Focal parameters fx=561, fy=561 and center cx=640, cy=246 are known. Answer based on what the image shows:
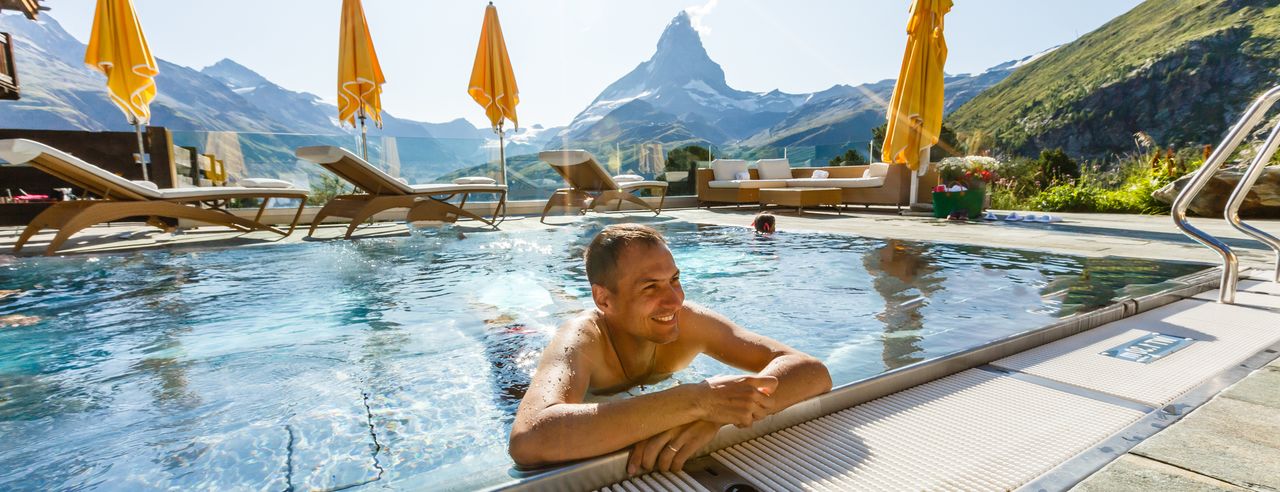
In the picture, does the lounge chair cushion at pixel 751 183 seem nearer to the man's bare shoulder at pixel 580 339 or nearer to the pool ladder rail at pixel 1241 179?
the pool ladder rail at pixel 1241 179

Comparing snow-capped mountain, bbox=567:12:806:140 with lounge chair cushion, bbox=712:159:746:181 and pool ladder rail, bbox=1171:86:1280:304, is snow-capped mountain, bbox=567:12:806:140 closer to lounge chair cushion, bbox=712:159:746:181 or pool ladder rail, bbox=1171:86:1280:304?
lounge chair cushion, bbox=712:159:746:181

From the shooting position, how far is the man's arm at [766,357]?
4.25ft

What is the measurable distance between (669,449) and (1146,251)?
15.8 feet

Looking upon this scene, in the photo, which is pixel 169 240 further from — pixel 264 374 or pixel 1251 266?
pixel 1251 266

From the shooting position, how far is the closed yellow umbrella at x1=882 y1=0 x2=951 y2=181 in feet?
26.0

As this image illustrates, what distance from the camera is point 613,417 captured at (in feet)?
3.51

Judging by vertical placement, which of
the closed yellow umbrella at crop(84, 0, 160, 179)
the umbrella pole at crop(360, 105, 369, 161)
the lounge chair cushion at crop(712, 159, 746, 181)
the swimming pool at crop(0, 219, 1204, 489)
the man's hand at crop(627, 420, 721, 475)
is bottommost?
the swimming pool at crop(0, 219, 1204, 489)

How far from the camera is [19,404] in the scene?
1.79 m

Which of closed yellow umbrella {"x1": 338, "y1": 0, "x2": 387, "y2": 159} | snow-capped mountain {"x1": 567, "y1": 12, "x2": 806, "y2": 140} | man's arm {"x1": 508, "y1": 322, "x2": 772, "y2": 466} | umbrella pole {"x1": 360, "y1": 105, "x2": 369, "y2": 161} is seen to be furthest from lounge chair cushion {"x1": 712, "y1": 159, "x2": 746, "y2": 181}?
snow-capped mountain {"x1": 567, "y1": 12, "x2": 806, "y2": 140}

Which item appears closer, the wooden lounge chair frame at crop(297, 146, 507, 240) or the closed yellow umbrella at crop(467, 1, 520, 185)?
the wooden lounge chair frame at crop(297, 146, 507, 240)

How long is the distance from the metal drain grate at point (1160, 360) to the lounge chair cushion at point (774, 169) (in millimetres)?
9514

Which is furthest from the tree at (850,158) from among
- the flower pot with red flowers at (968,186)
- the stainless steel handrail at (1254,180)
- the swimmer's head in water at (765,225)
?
the stainless steel handrail at (1254,180)

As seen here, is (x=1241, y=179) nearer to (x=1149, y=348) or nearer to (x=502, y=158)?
(x=1149, y=348)

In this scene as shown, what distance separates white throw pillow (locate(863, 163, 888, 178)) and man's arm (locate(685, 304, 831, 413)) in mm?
8643
